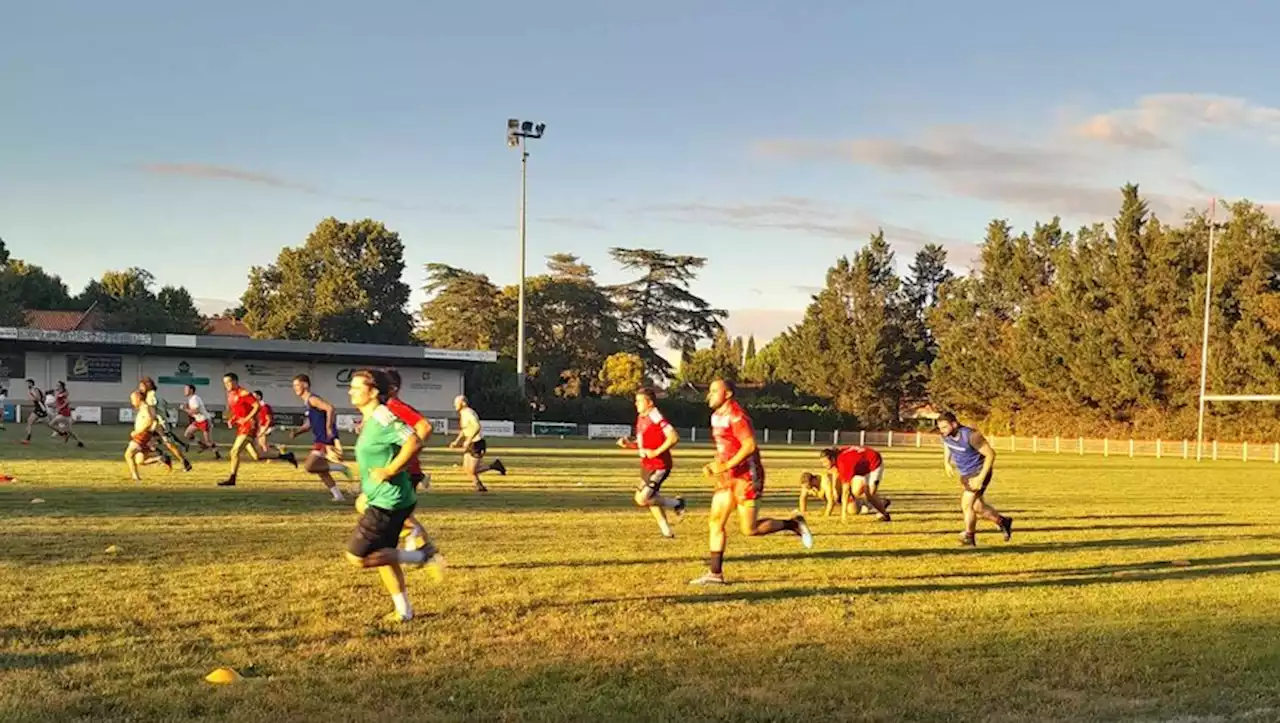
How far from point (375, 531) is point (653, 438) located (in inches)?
204

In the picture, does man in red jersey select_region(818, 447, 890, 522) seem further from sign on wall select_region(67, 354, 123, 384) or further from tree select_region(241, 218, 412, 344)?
tree select_region(241, 218, 412, 344)

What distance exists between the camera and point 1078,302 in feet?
218

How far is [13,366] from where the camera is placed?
5184cm

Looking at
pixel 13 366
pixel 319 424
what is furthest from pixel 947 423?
pixel 13 366

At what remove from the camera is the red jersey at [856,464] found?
15.7m

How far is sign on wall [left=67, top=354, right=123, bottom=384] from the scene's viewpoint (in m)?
52.6

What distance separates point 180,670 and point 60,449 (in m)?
24.8

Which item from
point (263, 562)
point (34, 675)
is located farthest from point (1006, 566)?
point (34, 675)

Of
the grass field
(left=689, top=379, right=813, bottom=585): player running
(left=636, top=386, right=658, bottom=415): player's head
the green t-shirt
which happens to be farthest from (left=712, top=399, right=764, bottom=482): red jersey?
the green t-shirt

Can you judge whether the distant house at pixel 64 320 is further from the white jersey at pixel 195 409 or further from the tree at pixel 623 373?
the white jersey at pixel 195 409

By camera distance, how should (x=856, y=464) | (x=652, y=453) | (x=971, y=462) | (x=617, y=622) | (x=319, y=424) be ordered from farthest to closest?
(x=856, y=464)
(x=319, y=424)
(x=971, y=462)
(x=652, y=453)
(x=617, y=622)

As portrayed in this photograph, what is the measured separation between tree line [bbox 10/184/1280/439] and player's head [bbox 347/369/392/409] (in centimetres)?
5295

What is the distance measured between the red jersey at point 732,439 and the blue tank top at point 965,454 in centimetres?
388

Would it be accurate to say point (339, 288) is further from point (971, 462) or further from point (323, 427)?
point (971, 462)
